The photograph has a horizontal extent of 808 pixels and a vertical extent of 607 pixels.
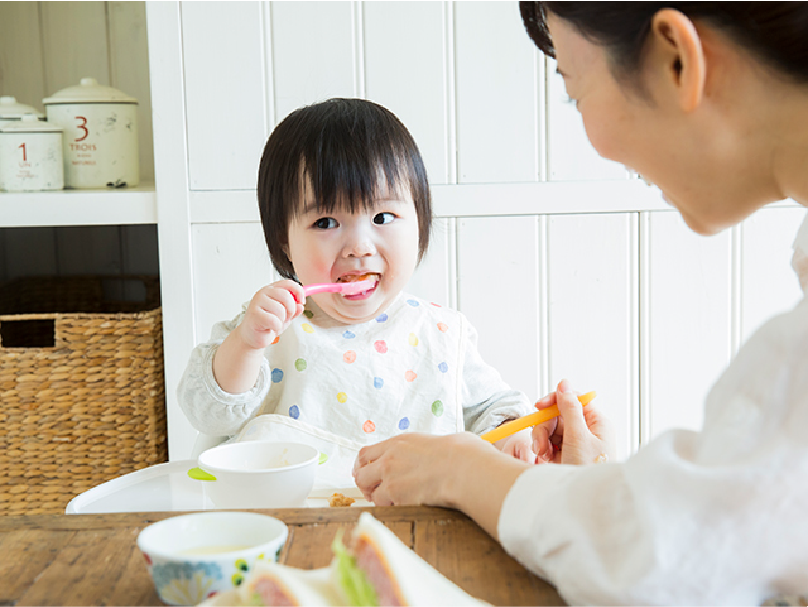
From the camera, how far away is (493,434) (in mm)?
819

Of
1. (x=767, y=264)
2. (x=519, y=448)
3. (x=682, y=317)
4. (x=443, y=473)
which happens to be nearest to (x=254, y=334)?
(x=519, y=448)

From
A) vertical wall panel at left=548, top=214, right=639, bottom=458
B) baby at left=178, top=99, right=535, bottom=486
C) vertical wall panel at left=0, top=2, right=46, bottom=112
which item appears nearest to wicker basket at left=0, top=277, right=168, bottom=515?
baby at left=178, top=99, right=535, bottom=486

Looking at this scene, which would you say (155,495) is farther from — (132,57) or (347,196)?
(132,57)

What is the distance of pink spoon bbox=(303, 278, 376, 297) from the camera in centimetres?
113

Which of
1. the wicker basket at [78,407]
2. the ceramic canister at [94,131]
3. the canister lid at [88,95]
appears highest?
the canister lid at [88,95]

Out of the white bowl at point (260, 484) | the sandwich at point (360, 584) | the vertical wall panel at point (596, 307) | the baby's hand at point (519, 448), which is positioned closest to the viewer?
the sandwich at point (360, 584)

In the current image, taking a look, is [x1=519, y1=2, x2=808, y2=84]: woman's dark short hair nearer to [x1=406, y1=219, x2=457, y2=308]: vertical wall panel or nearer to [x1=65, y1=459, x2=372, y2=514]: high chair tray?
[x1=65, y1=459, x2=372, y2=514]: high chair tray

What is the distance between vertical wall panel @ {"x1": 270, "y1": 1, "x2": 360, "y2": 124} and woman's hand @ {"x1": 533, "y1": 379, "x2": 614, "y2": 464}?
3.23 ft

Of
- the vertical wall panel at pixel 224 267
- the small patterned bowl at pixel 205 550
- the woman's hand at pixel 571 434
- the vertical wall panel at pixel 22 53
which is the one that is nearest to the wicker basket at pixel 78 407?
the vertical wall panel at pixel 224 267

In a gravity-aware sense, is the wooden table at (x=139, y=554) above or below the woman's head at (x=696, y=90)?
below

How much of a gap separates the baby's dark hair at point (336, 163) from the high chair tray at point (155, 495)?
0.43m

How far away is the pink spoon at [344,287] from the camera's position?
1130 millimetres

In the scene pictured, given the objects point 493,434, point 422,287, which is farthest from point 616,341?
point 493,434

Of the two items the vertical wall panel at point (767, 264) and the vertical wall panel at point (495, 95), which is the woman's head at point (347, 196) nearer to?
the vertical wall panel at point (495, 95)
